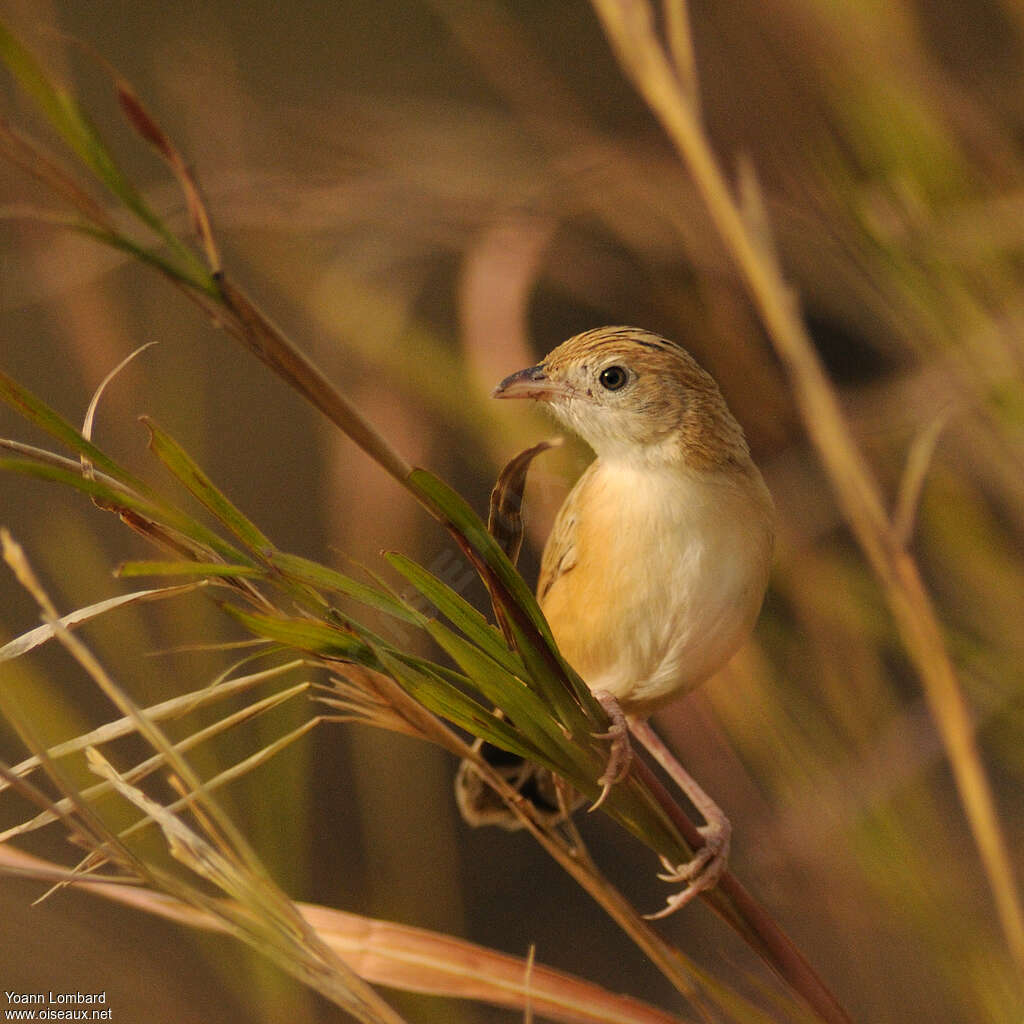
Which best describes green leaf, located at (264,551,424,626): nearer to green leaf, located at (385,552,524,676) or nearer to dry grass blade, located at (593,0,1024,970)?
green leaf, located at (385,552,524,676)

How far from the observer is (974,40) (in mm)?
2018

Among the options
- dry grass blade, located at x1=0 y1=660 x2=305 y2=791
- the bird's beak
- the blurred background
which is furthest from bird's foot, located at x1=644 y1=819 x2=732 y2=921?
the bird's beak

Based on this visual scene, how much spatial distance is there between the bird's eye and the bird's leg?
37 centimetres

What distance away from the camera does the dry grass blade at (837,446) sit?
0.83m

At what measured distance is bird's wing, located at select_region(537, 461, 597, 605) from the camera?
121cm

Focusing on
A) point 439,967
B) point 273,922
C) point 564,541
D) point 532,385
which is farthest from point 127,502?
point 564,541

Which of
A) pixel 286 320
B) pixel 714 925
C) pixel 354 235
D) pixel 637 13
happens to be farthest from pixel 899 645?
pixel 286 320

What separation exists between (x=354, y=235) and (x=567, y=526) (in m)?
0.63

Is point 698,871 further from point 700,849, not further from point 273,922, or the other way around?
point 273,922

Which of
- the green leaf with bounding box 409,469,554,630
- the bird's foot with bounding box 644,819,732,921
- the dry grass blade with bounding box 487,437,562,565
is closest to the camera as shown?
the green leaf with bounding box 409,469,554,630

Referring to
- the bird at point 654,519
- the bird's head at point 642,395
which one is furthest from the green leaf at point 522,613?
the bird's head at point 642,395

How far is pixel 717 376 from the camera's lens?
4.43 feet

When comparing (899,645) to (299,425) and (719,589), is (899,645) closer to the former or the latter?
(719,589)

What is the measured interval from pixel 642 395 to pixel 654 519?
0.12 metres
